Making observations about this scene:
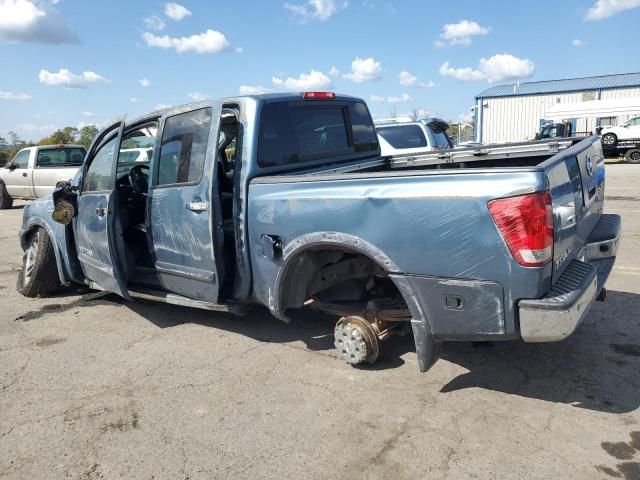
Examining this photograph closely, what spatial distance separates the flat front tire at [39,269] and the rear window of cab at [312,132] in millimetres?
3065

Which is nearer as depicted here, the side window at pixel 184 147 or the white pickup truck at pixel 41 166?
the side window at pixel 184 147

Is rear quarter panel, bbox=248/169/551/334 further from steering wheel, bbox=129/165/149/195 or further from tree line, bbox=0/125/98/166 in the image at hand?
tree line, bbox=0/125/98/166

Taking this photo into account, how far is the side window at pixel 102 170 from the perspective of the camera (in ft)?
15.4

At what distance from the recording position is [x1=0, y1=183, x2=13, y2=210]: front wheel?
588 inches

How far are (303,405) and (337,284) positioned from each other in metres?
0.95

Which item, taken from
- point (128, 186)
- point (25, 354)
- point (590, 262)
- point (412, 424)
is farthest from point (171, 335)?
point (590, 262)

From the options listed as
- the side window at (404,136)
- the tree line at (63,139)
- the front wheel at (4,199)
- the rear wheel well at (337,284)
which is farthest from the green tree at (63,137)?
the rear wheel well at (337,284)

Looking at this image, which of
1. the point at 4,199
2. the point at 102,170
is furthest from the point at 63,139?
the point at 102,170

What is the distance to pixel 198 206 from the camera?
3.94 meters

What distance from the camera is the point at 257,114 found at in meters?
3.84

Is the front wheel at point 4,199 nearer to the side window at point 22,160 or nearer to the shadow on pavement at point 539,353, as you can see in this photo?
the side window at point 22,160

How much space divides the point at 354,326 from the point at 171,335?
1.79 metres

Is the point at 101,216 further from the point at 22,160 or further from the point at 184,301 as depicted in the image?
the point at 22,160

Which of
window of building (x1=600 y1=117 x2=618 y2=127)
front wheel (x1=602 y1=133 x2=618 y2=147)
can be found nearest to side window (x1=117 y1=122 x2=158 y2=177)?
front wheel (x1=602 y1=133 x2=618 y2=147)
